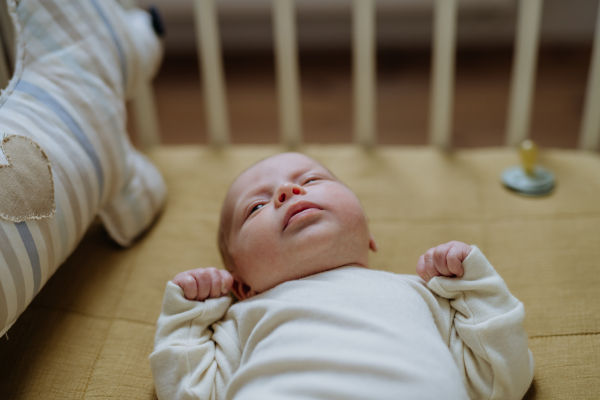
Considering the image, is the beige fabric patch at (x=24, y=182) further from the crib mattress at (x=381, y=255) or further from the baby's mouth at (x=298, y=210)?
the baby's mouth at (x=298, y=210)

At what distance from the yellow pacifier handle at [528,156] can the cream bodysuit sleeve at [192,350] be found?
0.64 meters

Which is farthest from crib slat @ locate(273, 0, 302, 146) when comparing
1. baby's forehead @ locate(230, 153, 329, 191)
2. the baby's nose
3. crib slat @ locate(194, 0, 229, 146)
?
the baby's nose

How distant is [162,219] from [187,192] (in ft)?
0.29

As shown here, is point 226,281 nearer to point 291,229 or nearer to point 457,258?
point 291,229

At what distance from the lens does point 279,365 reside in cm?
59

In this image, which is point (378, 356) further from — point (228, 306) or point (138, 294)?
point (138, 294)

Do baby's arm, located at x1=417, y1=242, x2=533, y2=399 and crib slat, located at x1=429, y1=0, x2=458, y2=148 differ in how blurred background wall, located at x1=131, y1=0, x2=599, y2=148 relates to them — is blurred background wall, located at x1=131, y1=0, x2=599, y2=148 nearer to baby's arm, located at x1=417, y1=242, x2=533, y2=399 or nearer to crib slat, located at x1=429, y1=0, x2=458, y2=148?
crib slat, located at x1=429, y1=0, x2=458, y2=148

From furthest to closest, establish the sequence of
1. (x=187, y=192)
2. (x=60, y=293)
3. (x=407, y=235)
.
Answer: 1. (x=187, y=192)
2. (x=407, y=235)
3. (x=60, y=293)

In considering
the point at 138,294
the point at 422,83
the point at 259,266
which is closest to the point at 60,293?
the point at 138,294

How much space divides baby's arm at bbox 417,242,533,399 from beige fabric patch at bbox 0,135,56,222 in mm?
491

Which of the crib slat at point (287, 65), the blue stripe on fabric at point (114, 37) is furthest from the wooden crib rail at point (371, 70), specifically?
the blue stripe on fabric at point (114, 37)

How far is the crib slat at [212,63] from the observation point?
1133mm

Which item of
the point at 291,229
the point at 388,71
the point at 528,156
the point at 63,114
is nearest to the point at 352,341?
the point at 291,229

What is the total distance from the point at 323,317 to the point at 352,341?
0.05 meters
